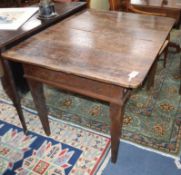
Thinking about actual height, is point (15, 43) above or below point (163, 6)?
above

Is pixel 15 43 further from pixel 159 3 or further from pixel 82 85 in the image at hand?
pixel 159 3

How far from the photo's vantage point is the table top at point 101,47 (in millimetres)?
913

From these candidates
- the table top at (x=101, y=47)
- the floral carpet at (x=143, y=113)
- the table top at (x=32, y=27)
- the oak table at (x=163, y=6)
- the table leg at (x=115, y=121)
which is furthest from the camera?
the oak table at (x=163, y=6)

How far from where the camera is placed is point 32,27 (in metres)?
1.27

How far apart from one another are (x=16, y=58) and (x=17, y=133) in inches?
31.2

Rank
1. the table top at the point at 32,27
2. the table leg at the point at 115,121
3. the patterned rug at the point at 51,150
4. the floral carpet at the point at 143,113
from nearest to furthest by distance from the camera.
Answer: the table leg at the point at 115,121 → the table top at the point at 32,27 → the patterned rug at the point at 51,150 → the floral carpet at the point at 143,113

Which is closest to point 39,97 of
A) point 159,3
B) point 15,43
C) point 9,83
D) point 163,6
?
point 9,83

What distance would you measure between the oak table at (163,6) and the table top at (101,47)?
0.94 meters

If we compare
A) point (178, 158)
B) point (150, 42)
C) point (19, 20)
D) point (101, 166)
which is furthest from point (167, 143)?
point (19, 20)

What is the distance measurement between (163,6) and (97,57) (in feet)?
5.42

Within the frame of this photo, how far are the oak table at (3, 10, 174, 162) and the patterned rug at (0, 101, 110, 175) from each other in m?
0.20

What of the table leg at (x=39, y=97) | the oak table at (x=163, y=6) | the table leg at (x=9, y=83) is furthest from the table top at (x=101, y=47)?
the oak table at (x=163, y=6)

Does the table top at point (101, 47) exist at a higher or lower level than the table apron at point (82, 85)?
higher

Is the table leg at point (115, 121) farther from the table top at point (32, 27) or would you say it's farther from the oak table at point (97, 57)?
the table top at point (32, 27)
